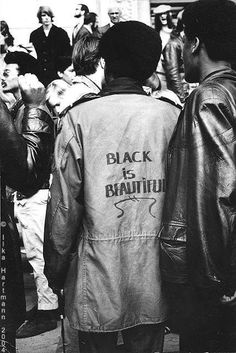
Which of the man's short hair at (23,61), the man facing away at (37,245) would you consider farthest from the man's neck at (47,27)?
the man facing away at (37,245)

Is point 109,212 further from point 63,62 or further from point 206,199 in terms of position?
point 63,62

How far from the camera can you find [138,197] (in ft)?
10.4

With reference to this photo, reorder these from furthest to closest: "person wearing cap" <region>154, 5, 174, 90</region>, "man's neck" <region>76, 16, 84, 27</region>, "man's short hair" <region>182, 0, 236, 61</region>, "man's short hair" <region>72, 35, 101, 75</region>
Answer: "person wearing cap" <region>154, 5, 174, 90</region>, "man's neck" <region>76, 16, 84, 27</region>, "man's short hair" <region>72, 35, 101, 75</region>, "man's short hair" <region>182, 0, 236, 61</region>

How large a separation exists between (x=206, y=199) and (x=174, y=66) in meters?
7.53

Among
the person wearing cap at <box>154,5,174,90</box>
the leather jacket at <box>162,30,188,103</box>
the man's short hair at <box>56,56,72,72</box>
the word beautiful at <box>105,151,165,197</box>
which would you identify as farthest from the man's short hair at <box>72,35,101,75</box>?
the person wearing cap at <box>154,5,174,90</box>

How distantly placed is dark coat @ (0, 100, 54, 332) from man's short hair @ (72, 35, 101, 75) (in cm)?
171

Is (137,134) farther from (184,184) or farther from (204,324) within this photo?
(204,324)

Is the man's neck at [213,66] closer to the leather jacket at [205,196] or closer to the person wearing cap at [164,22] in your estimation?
the leather jacket at [205,196]

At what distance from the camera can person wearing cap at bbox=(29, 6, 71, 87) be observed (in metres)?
9.71

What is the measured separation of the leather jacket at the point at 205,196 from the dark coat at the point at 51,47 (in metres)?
6.95

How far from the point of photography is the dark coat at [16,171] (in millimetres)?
2861

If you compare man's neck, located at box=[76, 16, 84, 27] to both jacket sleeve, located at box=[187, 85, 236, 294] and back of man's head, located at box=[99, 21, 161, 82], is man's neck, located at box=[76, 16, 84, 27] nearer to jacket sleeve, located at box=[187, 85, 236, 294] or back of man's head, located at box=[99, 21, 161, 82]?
back of man's head, located at box=[99, 21, 161, 82]

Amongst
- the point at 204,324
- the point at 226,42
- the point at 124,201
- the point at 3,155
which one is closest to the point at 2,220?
the point at 3,155

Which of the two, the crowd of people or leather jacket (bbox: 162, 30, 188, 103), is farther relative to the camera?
leather jacket (bbox: 162, 30, 188, 103)
